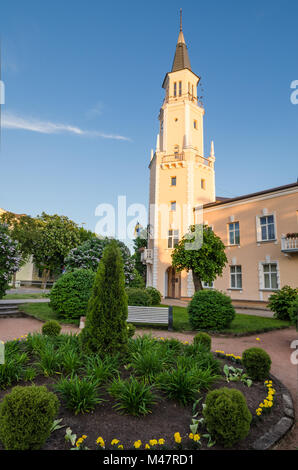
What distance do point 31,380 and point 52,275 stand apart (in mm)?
40723

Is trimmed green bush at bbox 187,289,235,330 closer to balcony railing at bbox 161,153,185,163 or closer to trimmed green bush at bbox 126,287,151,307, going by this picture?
trimmed green bush at bbox 126,287,151,307

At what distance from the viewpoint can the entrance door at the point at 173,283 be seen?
2653 cm

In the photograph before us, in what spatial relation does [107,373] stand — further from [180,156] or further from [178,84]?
[178,84]

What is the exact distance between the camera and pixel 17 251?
41.1ft

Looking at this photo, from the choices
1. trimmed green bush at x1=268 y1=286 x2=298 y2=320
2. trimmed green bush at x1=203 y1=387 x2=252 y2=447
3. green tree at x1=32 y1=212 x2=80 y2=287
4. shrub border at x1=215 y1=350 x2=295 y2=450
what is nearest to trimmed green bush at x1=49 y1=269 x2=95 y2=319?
shrub border at x1=215 y1=350 x2=295 y2=450

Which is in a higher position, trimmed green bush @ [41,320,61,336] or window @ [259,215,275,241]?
window @ [259,215,275,241]

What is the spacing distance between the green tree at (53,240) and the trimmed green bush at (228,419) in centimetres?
3314

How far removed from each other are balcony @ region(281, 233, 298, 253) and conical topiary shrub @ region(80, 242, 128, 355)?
16674 mm

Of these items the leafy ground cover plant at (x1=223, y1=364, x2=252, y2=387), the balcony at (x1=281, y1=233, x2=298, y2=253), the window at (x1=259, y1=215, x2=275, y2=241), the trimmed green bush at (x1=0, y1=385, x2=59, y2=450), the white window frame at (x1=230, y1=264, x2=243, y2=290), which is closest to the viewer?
the trimmed green bush at (x1=0, y1=385, x2=59, y2=450)

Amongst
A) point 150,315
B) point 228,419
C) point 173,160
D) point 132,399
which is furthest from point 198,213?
point 228,419

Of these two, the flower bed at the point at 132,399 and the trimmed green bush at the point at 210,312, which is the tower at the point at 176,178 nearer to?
the trimmed green bush at the point at 210,312

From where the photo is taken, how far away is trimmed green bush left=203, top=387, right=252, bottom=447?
2840 mm

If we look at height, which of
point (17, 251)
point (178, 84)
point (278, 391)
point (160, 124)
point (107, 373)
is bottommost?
point (278, 391)
